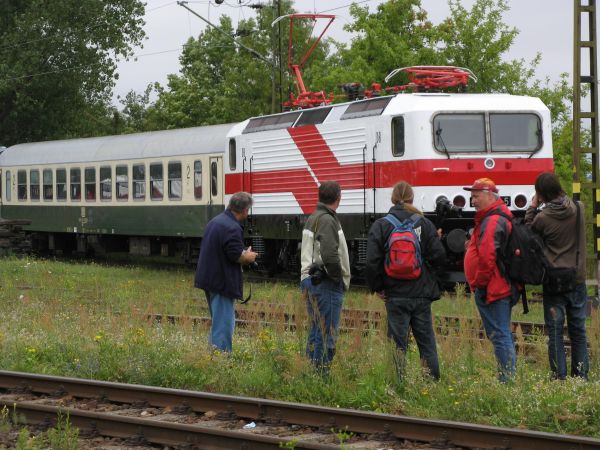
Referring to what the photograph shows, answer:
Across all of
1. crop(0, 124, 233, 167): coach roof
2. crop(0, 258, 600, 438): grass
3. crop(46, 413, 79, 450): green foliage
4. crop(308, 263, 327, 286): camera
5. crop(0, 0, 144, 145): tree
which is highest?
crop(0, 0, 144, 145): tree

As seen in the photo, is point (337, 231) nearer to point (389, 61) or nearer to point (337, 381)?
point (337, 381)

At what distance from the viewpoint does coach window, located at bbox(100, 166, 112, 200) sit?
2917cm

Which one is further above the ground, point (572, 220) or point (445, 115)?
point (445, 115)

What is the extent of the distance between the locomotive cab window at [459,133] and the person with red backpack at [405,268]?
9.28 metres

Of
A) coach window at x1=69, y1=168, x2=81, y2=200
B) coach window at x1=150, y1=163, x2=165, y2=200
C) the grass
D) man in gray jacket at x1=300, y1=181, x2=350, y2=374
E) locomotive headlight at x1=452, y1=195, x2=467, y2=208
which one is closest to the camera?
the grass

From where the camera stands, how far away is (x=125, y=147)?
94.6 feet

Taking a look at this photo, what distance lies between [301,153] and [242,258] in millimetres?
11134

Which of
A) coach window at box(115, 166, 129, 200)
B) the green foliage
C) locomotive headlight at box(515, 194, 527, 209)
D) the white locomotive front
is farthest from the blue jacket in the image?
coach window at box(115, 166, 129, 200)

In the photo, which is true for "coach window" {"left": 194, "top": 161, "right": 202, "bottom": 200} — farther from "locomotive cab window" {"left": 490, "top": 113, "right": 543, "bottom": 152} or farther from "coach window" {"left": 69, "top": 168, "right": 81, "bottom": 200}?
"locomotive cab window" {"left": 490, "top": 113, "right": 543, "bottom": 152}

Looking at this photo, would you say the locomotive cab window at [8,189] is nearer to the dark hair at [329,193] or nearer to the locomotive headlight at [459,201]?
the locomotive headlight at [459,201]

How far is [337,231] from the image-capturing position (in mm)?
9820

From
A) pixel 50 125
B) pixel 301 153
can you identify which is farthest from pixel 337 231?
pixel 50 125

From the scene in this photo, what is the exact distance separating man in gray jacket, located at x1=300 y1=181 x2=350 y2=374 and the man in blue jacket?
848mm

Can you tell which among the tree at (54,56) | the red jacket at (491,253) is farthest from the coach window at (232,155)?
the tree at (54,56)
